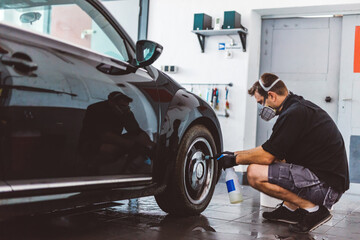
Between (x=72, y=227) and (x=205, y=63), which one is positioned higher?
(x=205, y=63)

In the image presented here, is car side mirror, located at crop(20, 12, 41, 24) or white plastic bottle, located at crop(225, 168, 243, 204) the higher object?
car side mirror, located at crop(20, 12, 41, 24)

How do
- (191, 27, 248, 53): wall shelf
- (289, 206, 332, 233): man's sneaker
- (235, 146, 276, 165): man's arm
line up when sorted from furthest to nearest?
1. (191, 27, 248, 53): wall shelf
2. (235, 146, 276, 165): man's arm
3. (289, 206, 332, 233): man's sneaker

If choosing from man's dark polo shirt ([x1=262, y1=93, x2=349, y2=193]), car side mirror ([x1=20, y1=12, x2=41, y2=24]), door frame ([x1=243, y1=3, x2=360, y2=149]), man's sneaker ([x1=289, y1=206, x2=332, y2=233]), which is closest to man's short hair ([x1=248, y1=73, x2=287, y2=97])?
man's dark polo shirt ([x1=262, y1=93, x2=349, y2=193])

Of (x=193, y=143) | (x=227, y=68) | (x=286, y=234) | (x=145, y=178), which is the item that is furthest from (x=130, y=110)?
(x=227, y=68)

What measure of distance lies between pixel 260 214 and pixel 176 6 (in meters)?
4.59

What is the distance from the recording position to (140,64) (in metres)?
2.88

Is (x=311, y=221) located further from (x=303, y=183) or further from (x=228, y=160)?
(x=228, y=160)

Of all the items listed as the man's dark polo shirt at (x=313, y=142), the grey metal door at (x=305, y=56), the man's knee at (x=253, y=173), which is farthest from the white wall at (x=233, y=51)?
the man's dark polo shirt at (x=313, y=142)

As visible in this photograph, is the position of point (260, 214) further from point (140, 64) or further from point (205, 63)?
point (205, 63)

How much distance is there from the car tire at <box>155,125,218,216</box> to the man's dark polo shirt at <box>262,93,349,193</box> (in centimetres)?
52

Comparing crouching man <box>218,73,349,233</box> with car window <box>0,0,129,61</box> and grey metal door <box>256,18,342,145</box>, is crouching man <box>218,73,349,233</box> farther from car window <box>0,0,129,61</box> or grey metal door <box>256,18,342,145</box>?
grey metal door <box>256,18,342,145</box>

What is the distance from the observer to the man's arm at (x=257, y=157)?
3.25 m

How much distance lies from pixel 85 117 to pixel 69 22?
0.57m

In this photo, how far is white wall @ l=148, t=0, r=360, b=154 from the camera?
6.83m
